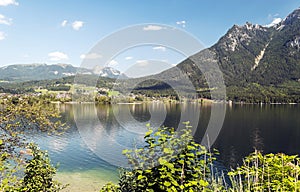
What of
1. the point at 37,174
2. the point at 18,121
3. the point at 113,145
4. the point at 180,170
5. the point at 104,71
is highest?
the point at 104,71

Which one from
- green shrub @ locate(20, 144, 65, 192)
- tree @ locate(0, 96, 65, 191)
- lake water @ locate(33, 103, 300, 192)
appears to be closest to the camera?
tree @ locate(0, 96, 65, 191)

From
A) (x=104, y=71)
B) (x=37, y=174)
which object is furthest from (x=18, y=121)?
(x=104, y=71)

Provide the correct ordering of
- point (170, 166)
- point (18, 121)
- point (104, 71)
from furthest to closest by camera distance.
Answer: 1. point (104, 71)
2. point (18, 121)
3. point (170, 166)

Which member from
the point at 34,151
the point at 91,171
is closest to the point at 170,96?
the point at 91,171

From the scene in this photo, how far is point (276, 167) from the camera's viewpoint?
5406 millimetres

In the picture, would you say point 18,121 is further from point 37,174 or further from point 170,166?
point 170,166

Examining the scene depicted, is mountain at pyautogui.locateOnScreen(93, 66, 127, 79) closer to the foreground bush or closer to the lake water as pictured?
the foreground bush

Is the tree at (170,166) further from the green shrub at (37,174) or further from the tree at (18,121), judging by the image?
the green shrub at (37,174)

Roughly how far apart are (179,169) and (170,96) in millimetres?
181046

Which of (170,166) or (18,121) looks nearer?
(170,166)

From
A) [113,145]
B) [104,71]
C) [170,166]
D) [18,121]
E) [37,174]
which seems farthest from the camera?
[113,145]

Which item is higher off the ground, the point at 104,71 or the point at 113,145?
the point at 104,71

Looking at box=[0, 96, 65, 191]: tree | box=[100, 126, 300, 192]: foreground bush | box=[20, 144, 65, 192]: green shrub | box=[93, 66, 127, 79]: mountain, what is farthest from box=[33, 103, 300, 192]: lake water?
box=[100, 126, 300, 192]: foreground bush

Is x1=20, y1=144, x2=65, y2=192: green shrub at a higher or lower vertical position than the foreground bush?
lower
